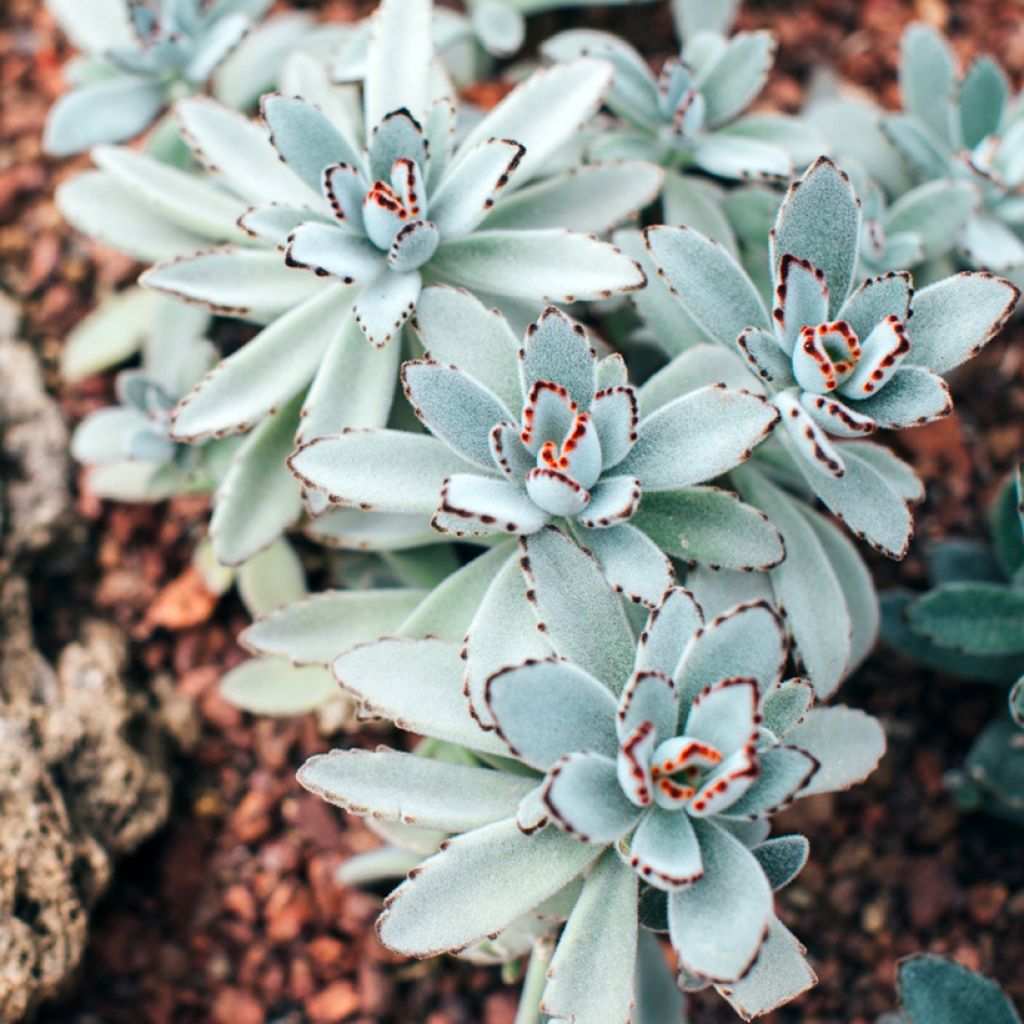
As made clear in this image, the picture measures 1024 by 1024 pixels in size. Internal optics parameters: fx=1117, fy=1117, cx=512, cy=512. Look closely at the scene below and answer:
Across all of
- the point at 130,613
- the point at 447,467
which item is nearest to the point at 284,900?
the point at 130,613

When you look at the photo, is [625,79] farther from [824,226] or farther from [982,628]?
[982,628]

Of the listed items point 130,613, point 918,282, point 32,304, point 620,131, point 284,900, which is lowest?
point 284,900

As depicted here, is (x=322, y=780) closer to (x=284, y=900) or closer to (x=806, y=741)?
(x=806, y=741)

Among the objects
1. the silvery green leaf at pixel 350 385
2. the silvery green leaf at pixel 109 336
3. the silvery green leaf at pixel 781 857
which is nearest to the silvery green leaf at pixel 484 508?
the silvery green leaf at pixel 350 385

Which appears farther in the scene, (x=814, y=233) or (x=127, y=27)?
(x=127, y=27)

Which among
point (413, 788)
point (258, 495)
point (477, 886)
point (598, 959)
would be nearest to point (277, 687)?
point (258, 495)

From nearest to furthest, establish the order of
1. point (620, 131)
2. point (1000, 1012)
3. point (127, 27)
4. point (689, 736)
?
1. point (689, 736)
2. point (1000, 1012)
3. point (620, 131)
4. point (127, 27)

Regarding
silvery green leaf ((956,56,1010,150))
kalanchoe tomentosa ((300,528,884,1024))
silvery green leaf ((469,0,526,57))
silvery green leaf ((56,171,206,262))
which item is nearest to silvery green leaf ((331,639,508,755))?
A: kalanchoe tomentosa ((300,528,884,1024))
